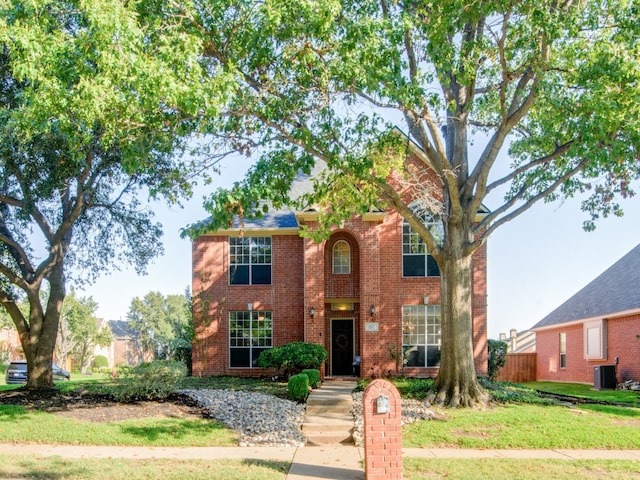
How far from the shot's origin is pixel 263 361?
21109mm

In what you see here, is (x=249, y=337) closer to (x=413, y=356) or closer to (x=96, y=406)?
(x=413, y=356)

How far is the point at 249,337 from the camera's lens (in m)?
23.4

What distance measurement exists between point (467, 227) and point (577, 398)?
19.2 feet

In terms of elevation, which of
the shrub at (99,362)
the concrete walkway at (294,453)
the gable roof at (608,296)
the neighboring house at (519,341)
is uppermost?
the gable roof at (608,296)

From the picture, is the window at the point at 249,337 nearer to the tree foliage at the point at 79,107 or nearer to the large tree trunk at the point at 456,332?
the tree foliage at the point at 79,107

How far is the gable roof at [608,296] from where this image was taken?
2442 cm

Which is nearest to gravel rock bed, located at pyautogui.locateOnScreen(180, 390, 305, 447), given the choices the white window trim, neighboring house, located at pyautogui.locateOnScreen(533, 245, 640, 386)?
the white window trim

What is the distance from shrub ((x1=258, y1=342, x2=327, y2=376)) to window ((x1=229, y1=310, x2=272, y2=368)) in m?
2.27

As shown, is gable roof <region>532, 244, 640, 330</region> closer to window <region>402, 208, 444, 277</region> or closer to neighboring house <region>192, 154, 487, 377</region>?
neighboring house <region>192, 154, 487, 377</region>

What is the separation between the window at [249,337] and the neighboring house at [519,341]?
30439 mm

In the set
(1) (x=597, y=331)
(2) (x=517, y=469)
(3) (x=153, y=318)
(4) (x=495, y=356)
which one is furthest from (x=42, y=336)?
(3) (x=153, y=318)

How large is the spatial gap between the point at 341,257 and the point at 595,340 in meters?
11.7

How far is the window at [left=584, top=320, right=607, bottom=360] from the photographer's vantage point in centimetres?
2552

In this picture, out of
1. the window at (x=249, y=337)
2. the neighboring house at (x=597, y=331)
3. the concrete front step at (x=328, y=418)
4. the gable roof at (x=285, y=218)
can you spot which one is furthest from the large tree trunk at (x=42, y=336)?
the neighboring house at (x=597, y=331)
